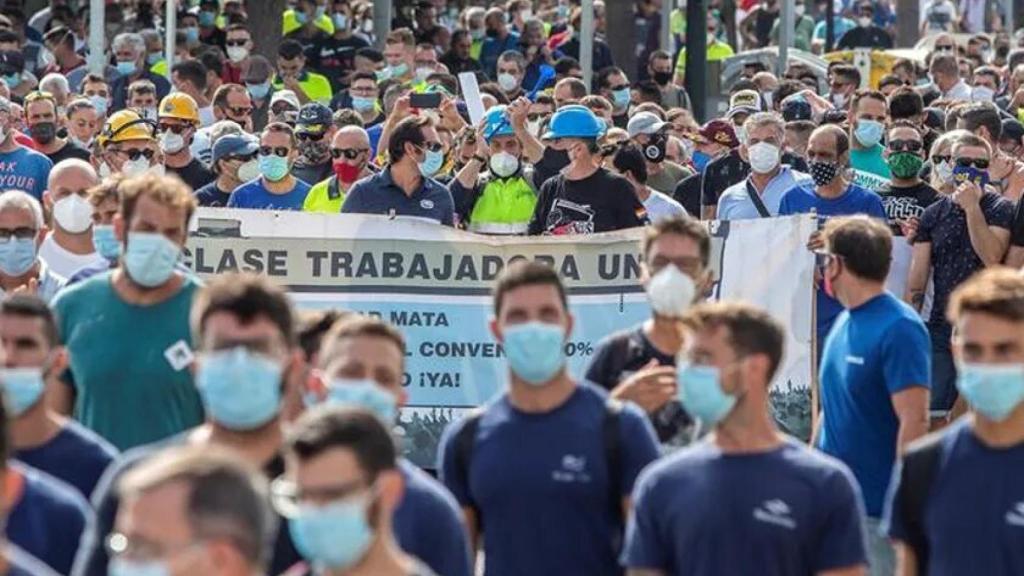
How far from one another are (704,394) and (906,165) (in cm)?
702

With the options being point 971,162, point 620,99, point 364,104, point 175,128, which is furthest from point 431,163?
point 620,99

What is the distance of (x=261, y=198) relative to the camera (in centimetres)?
1445

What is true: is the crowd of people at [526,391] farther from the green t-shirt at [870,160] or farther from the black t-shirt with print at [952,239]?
the green t-shirt at [870,160]

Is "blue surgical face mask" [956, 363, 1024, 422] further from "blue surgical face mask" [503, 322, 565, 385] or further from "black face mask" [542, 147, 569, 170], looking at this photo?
"black face mask" [542, 147, 569, 170]

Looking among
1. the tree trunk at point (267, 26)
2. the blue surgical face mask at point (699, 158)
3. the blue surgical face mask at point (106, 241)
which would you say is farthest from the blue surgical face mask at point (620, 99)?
the blue surgical face mask at point (106, 241)

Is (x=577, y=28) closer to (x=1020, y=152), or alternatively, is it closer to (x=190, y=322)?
(x=1020, y=152)

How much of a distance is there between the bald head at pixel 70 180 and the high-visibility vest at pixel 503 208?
8.67 ft

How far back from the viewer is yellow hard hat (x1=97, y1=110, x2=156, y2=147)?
15039mm

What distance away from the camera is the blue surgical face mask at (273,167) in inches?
578

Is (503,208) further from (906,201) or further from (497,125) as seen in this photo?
(906,201)

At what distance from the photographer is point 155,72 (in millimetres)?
23750

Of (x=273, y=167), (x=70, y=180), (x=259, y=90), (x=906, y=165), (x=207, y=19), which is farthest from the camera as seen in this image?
(x=207, y=19)

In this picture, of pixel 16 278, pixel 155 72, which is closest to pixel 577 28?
pixel 155 72

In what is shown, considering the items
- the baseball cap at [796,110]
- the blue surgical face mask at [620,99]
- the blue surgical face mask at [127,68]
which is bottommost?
the baseball cap at [796,110]
